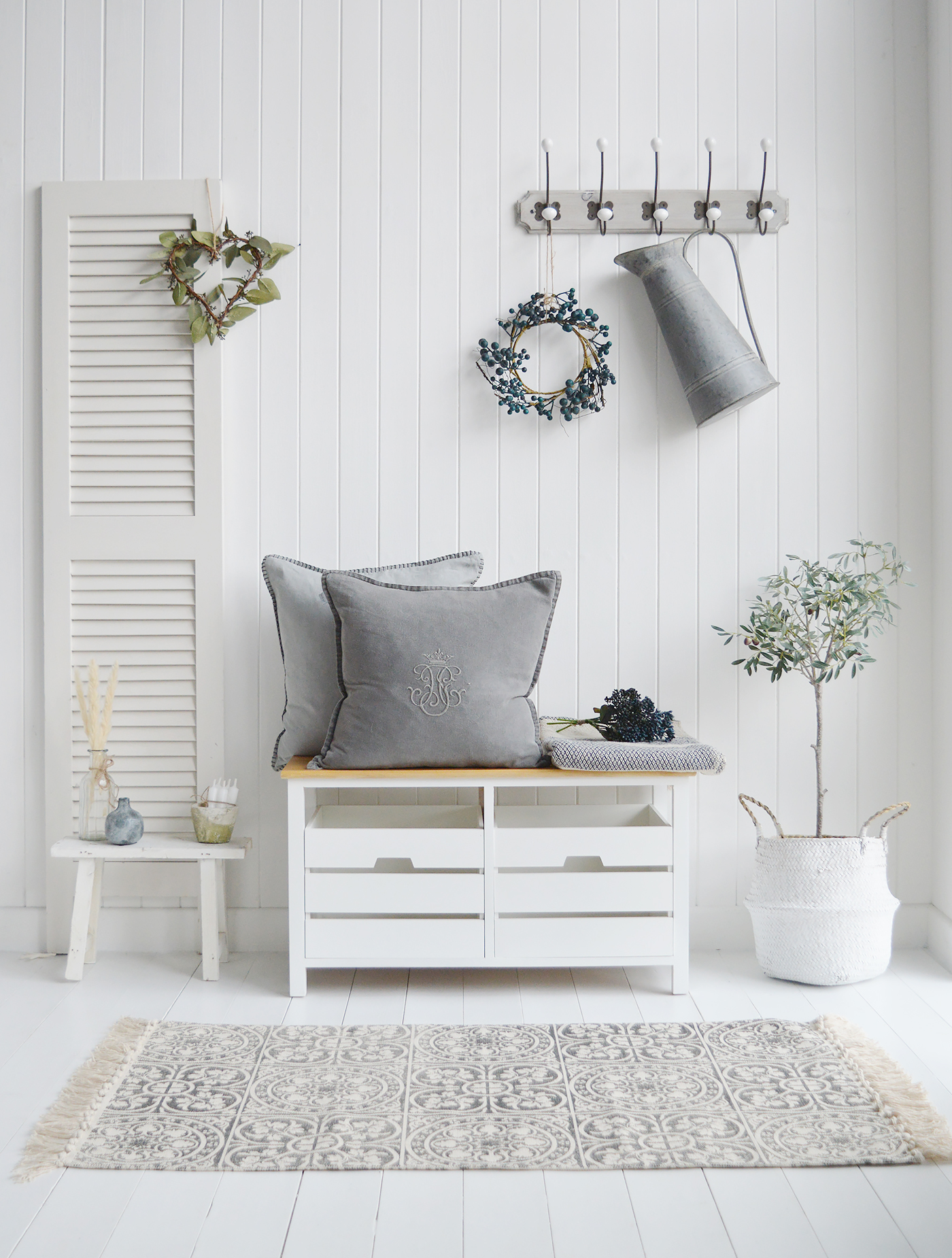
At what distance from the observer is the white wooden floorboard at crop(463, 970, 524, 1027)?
6.66 ft

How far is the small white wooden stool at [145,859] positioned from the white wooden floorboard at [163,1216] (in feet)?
2.59

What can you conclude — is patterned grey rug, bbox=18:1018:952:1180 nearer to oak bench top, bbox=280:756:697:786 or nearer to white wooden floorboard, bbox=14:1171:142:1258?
white wooden floorboard, bbox=14:1171:142:1258

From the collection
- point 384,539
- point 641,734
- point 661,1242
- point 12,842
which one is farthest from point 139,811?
point 661,1242

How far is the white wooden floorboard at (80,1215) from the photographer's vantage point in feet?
4.29

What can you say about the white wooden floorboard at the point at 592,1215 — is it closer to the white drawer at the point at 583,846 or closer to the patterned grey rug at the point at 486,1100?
the patterned grey rug at the point at 486,1100

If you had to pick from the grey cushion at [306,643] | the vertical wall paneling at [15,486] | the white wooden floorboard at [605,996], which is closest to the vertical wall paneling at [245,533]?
the grey cushion at [306,643]

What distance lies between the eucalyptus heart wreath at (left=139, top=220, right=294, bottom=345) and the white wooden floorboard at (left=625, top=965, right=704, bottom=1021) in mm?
1786

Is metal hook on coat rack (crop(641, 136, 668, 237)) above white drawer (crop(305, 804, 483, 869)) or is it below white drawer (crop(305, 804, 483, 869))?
above

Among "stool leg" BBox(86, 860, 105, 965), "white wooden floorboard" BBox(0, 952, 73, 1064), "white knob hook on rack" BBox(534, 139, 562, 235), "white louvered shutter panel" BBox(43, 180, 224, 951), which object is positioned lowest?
"white wooden floorboard" BBox(0, 952, 73, 1064)

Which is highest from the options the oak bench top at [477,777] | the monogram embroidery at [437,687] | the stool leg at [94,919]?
the monogram embroidery at [437,687]

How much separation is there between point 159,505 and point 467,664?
0.92m

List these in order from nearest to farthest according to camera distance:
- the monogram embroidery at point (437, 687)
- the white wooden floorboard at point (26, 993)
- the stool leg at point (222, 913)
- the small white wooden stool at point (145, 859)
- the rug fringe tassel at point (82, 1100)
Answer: the rug fringe tassel at point (82, 1100) → the white wooden floorboard at point (26, 993) → the monogram embroidery at point (437, 687) → the small white wooden stool at point (145, 859) → the stool leg at point (222, 913)

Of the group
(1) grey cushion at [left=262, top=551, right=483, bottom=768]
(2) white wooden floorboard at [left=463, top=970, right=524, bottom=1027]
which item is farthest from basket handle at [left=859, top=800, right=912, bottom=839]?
(1) grey cushion at [left=262, top=551, right=483, bottom=768]

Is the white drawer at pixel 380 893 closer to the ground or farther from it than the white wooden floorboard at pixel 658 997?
farther from it
